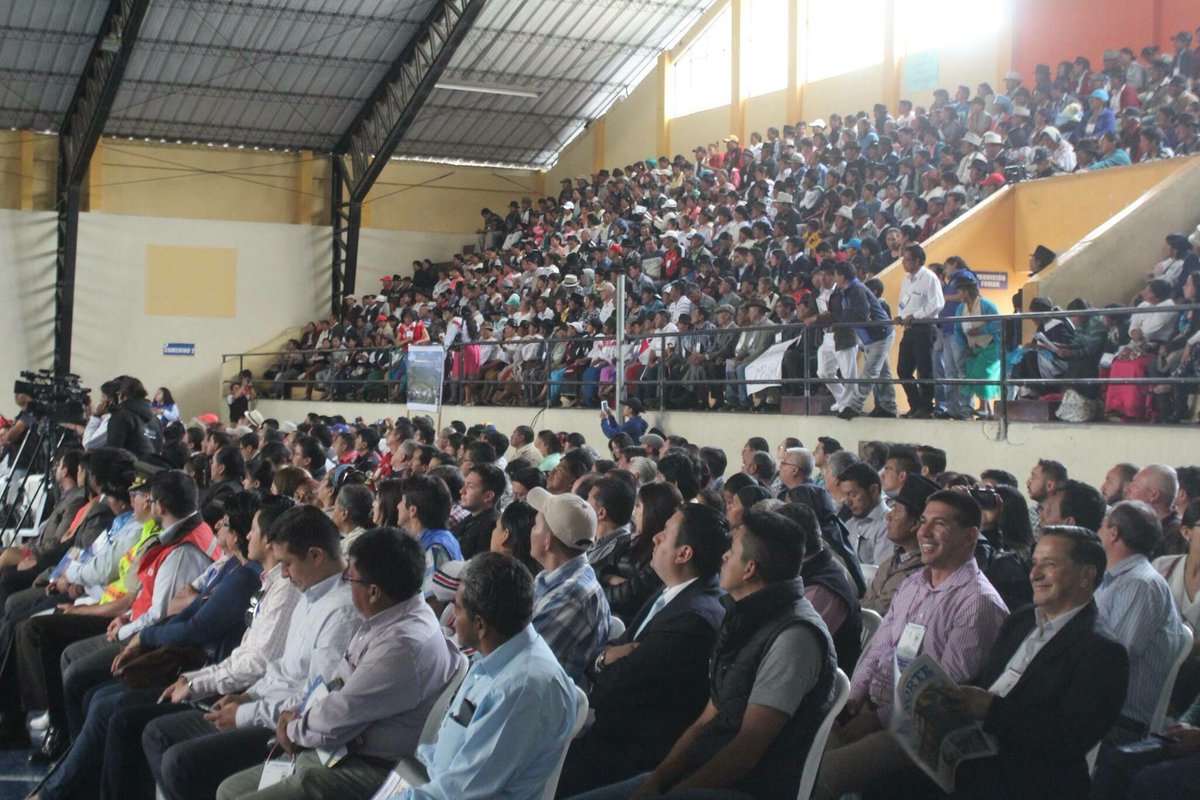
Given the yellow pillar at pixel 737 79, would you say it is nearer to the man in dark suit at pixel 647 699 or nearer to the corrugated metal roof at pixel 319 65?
the corrugated metal roof at pixel 319 65

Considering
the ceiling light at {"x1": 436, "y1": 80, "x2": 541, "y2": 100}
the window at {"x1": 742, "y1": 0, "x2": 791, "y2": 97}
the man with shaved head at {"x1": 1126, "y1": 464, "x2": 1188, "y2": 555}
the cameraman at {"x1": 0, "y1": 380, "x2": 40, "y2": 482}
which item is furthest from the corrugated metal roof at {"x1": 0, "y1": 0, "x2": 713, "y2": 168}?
the man with shaved head at {"x1": 1126, "y1": 464, "x2": 1188, "y2": 555}

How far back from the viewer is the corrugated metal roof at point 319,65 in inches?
707

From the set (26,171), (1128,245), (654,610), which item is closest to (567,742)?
(654,610)

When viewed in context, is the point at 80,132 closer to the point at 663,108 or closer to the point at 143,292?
the point at 143,292

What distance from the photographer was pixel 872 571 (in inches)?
212

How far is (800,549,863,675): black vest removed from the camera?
380 cm

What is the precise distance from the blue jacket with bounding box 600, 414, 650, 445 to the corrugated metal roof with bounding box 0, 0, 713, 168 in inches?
382

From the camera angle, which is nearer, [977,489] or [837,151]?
[977,489]

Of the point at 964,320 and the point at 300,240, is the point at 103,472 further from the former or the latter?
the point at 300,240

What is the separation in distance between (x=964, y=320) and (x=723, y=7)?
13.6m

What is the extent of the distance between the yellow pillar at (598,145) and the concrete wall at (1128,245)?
12799 mm

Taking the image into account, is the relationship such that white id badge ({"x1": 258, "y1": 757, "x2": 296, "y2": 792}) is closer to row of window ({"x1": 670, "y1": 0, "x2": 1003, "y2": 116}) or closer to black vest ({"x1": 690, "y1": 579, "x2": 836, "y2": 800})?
black vest ({"x1": 690, "y1": 579, "x2": 836, "y2": 800})

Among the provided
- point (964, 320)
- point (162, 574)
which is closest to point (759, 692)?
point (162, 574)

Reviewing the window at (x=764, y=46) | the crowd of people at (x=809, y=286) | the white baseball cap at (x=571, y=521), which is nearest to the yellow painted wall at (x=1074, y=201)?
the crowd of people at (x=809, y=286)
